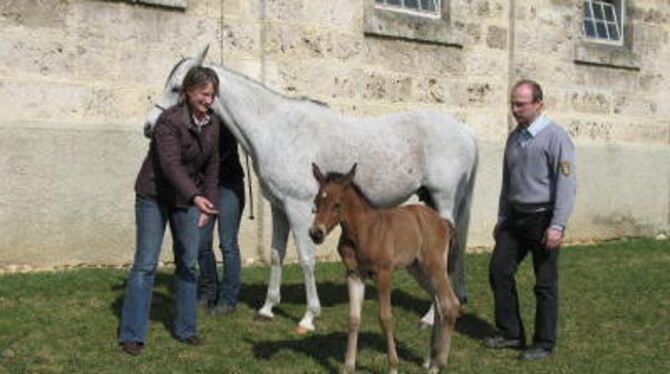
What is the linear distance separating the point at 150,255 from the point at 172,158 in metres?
0.76

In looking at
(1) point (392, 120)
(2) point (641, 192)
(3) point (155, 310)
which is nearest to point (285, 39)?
(1) point (392, 120)

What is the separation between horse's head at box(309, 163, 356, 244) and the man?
1682mm

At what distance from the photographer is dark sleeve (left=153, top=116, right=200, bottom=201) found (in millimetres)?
5809

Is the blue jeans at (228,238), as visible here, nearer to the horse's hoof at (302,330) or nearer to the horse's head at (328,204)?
the horse's hoof at (302,330)

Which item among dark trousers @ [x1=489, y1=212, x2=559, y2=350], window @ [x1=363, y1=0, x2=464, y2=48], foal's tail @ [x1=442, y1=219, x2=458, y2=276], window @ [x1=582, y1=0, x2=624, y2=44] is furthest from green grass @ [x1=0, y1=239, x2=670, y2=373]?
window @ [x1=582, y1=0, x2=624, y2=44]

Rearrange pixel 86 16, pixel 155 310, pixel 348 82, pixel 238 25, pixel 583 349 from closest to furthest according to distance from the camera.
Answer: pixel 583 349
pixel 155 310
pixel 86 16
pixel 238 25
pixel 348 82

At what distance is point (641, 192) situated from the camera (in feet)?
46.1

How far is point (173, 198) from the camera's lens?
604 centimetres

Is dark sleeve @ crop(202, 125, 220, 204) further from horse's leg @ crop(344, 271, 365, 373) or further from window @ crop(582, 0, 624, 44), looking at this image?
window @ crop(582, 0, 624, 44)

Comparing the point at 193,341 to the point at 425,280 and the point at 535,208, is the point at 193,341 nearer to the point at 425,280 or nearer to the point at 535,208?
the point at 425,280

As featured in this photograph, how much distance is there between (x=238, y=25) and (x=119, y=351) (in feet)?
16.7

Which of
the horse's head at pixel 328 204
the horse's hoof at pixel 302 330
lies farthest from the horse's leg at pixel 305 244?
the horse's head at pixel 328 204

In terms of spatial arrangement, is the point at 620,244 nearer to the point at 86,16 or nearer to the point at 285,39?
the point at 285,39

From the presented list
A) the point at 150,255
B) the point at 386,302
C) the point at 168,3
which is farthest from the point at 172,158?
the point at 168,3
